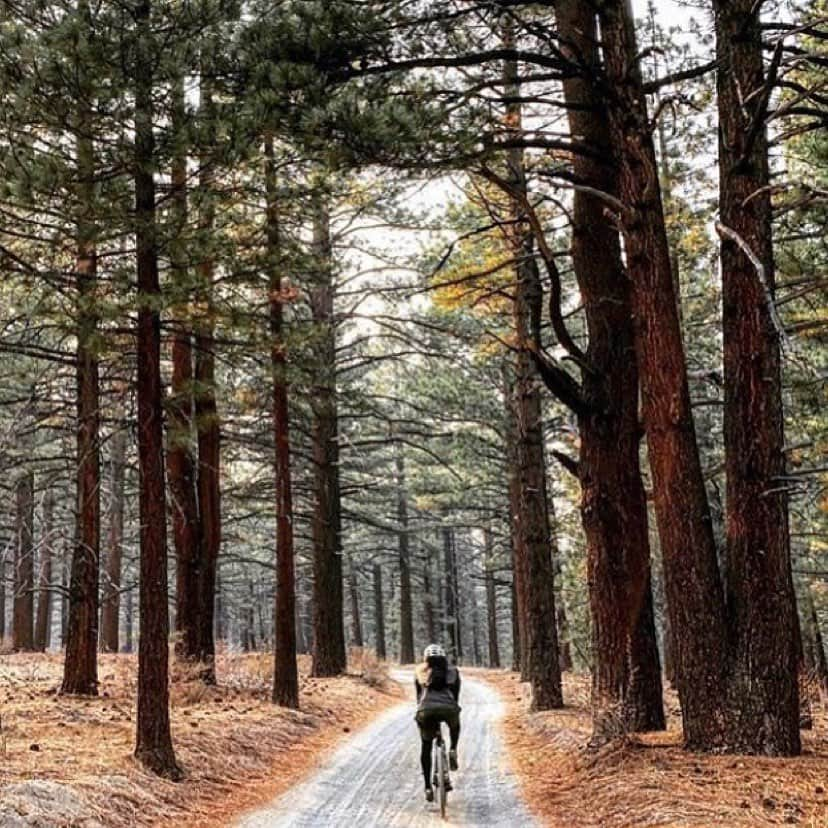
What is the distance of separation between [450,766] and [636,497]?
3.57m

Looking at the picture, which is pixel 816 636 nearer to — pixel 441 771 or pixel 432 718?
pixel 432 718

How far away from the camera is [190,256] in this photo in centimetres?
864

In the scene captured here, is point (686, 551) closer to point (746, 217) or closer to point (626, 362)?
point (626, 362)

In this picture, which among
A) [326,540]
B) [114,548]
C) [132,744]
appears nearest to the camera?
[132,744]

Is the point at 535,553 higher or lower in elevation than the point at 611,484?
lower

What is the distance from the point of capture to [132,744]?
8.95 m

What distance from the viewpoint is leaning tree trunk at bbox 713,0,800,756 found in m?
7.27

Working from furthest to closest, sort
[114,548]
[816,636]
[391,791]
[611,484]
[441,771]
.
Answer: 1. [816,636]
2. [114,548]
3. [611,484]
4. [391,791]
5. [441,771]

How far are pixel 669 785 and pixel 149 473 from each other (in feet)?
18.4

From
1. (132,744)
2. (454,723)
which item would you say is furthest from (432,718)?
(132,744)

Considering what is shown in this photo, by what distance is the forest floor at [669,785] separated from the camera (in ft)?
18.4

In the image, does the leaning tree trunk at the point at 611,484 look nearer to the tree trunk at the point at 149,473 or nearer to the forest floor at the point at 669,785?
the forest floor at the point at 669,785

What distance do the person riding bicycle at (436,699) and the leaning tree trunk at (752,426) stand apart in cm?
266

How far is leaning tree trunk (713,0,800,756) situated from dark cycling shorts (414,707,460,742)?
2.65m
